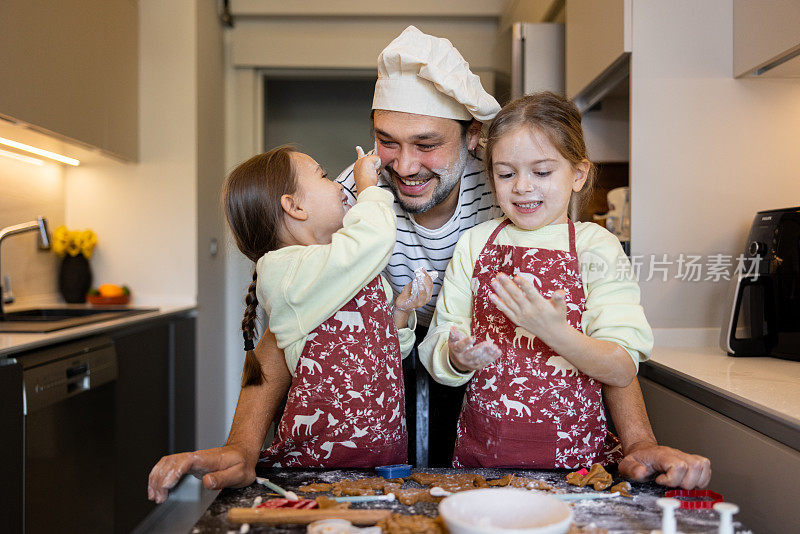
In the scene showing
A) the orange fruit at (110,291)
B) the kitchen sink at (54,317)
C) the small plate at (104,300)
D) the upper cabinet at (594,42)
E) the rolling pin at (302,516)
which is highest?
the upper cabinet at (594,42)

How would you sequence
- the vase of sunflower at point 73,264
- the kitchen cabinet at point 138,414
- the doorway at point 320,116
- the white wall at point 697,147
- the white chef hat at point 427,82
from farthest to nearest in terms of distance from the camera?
the doorway at point 320,116
the vase of sunflower at point 73,264
the kitchen cabinet at point 138,414
the white wall at point 697,147
the white chef hat at point 427,82

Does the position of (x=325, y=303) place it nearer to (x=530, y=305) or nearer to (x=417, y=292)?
(x=417, y=292)

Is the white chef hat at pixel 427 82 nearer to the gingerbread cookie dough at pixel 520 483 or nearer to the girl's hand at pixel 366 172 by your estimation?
the girl's hand at pixel 366 172

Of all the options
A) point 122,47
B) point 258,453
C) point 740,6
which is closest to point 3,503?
point 258,453

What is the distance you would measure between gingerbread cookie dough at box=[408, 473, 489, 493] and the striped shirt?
2.17ft

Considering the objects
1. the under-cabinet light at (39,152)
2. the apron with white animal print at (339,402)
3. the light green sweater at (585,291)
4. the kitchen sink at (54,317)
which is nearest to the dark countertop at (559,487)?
the apron with white animal print at (339,402)

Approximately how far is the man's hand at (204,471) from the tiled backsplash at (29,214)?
204cm

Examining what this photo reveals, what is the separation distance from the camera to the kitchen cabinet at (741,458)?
3.29 ft

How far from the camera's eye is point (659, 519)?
770 mm

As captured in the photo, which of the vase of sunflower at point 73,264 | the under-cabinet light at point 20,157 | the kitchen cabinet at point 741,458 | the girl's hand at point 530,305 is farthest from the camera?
the vase of sunflower at point 73,264

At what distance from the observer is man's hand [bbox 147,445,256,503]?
2.86ft

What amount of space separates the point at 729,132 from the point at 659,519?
4.49ft

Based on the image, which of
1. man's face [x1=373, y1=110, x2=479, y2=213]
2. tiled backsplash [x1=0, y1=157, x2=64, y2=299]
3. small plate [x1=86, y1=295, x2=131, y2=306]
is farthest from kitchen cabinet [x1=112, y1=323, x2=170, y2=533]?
man's face [x1=373, y1=110, x2=479, y2=213]

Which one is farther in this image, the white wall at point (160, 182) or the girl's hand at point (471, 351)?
the white wall at point (160, 182)
